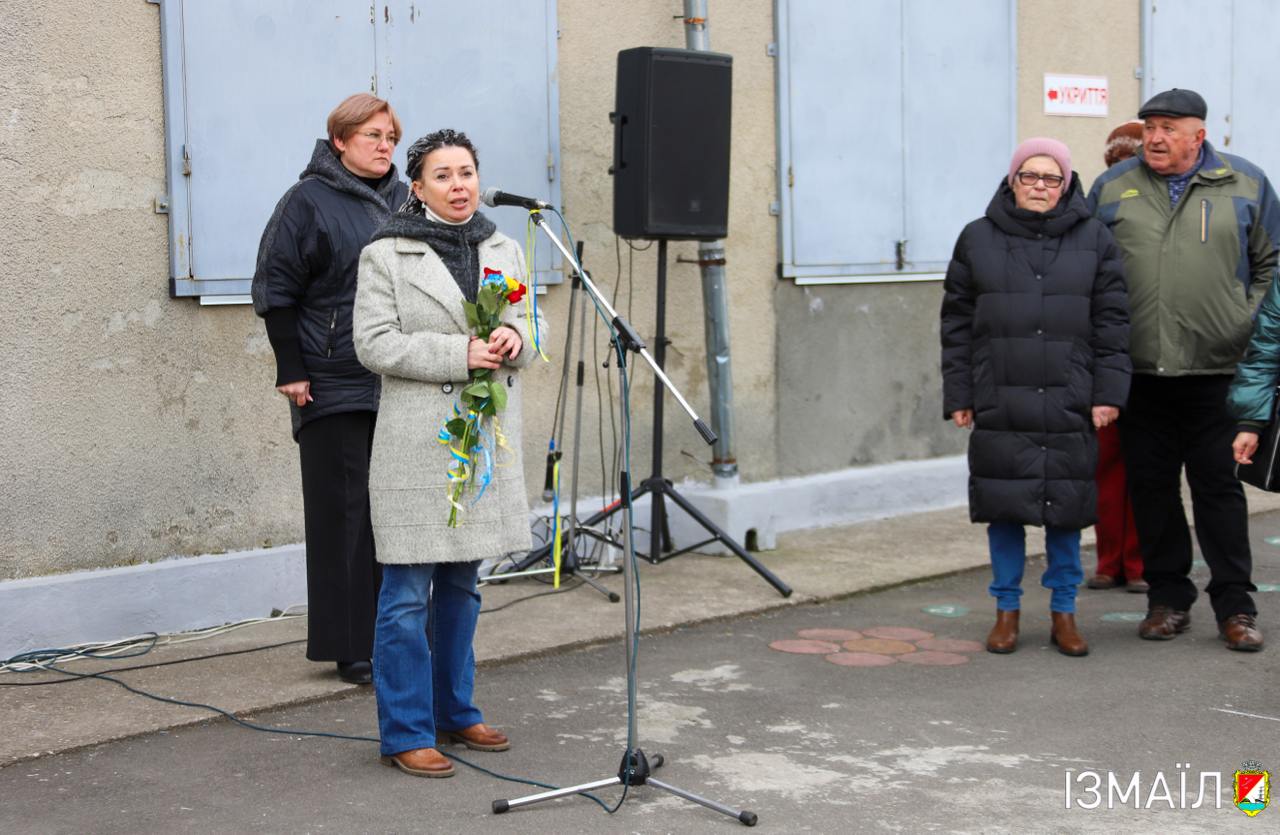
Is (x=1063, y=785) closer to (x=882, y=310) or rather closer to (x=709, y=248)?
(x=709, y=248)

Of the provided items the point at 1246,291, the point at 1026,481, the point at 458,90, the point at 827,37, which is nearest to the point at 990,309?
the point at 1026,481

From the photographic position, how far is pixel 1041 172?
601cm

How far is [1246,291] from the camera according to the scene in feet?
20.9

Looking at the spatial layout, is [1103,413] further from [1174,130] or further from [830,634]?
[830,634]

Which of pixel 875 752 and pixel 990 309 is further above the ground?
pixel 990 309

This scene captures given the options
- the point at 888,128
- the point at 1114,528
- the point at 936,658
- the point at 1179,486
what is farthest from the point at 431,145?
the point at 888,128

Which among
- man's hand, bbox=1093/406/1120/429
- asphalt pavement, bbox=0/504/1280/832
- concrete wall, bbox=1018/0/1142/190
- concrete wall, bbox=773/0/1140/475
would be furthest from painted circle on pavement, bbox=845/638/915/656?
concrete wall, bbox=1018/0/1142/190

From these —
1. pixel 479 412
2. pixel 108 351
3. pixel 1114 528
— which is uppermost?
pixel 108 351

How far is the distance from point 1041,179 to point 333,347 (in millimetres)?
2625

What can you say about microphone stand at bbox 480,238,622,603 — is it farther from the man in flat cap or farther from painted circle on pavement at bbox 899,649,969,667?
the man in flat cap

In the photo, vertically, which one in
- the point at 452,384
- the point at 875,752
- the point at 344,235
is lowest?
the point at 875,752

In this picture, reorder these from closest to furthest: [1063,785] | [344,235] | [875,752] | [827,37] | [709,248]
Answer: [1063,785] < [875,752] < [344,235] < [709,248] < [827,37]

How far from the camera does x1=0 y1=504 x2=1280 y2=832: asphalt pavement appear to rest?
438cm

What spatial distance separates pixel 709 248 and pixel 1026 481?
2.66 m
